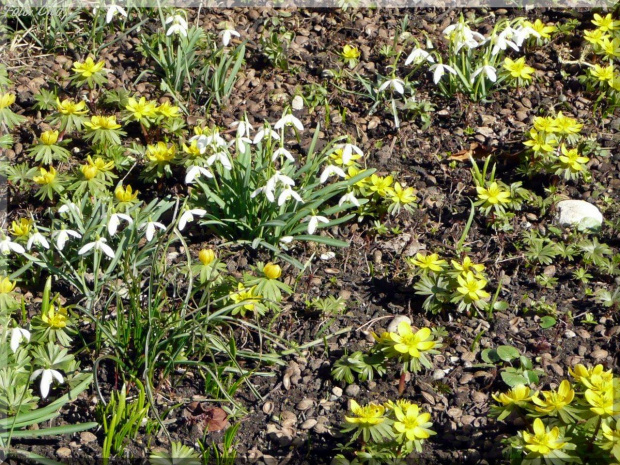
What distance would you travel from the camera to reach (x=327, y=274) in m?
3.28

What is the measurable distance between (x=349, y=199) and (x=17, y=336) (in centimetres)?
146

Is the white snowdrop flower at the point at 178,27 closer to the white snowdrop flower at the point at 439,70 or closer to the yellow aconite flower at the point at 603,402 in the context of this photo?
the white snowdrop flower at the point at 439,70

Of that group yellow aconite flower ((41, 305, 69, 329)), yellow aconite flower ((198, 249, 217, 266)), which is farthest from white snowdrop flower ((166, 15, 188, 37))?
yellow aconite flower ((41, 305, 69, 329))

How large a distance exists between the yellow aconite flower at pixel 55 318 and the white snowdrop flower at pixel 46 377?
0.18 meters

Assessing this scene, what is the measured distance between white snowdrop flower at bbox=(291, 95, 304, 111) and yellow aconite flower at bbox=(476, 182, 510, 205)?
114cm

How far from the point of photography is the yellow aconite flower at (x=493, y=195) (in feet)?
10.9

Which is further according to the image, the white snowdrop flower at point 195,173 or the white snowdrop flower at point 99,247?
the white snowdrop flower at point 195,173

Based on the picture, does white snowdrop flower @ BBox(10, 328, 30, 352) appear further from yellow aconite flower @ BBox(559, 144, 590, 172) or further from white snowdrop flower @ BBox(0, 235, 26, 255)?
yellow aconite flower @ BBox(559, 144, 590, 172)

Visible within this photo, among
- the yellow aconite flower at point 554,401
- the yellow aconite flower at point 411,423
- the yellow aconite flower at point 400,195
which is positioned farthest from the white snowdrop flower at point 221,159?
→ the yellow aconite flower at point 554,401

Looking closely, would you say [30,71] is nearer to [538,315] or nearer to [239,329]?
[239,329]

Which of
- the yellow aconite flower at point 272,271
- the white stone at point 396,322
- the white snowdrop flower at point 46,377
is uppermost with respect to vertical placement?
the yellow aconite flower at point 272,271

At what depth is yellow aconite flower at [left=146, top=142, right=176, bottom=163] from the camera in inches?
136

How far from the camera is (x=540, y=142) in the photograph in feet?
11.4

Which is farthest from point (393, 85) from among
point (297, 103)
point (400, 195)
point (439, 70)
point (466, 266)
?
point (466, 266)
